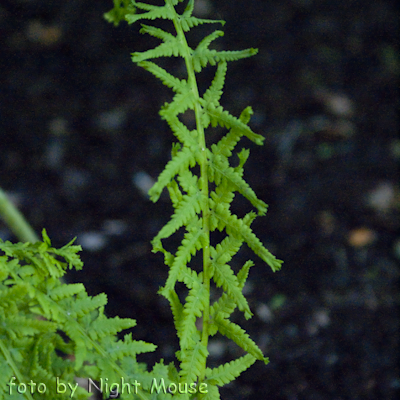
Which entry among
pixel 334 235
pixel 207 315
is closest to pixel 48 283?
pixel 207 315

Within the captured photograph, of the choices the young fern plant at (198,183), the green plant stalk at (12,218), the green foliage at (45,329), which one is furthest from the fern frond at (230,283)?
the green plant stalk at (12,218)

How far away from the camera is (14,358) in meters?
0.43

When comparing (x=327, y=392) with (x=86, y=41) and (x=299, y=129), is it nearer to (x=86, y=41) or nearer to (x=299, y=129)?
(x=299, y=129)

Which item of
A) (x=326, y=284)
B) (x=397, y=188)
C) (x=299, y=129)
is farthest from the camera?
(x=299, y=129)

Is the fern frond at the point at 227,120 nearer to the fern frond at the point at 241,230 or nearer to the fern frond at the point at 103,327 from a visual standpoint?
the fern frond at the point at 241,230

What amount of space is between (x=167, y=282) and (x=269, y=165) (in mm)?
1425

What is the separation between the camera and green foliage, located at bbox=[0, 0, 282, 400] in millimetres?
431

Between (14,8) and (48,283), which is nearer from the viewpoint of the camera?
(48,283)

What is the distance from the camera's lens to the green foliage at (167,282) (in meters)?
0.43

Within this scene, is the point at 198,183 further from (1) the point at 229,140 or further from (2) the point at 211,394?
(2) the point at 211,394

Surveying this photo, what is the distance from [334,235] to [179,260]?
52.1 inches

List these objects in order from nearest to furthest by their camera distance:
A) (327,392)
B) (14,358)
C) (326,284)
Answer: (14,358), (327,392), (326,284)

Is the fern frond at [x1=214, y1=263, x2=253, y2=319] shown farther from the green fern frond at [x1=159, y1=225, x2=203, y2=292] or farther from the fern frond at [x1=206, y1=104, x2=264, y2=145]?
the fern frond at [x1=206, y1=104, x2=264, y2=145]

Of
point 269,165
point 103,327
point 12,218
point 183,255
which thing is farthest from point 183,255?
point 269,165
